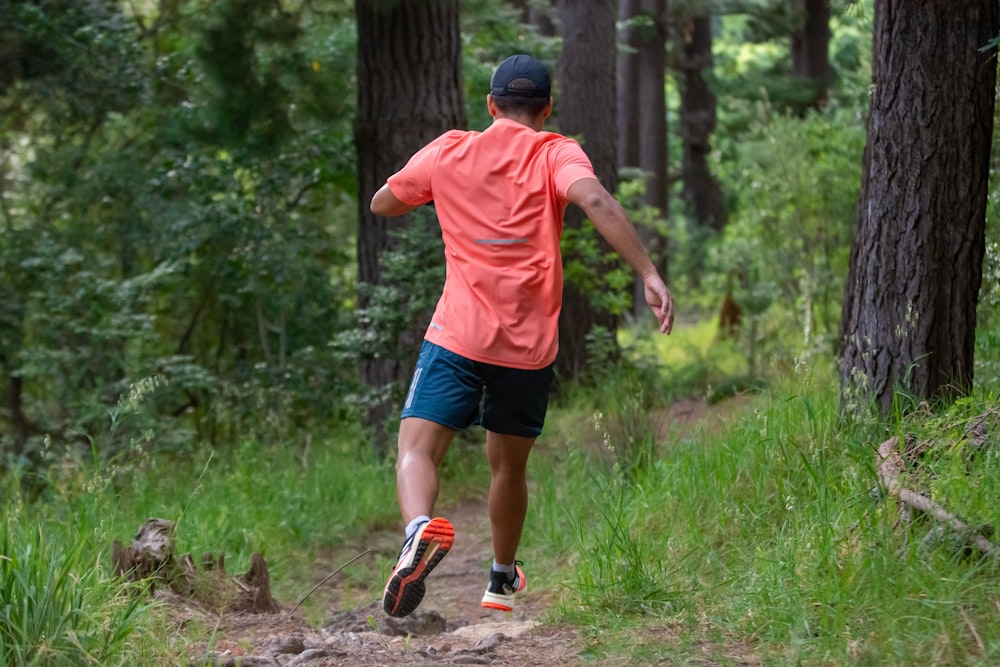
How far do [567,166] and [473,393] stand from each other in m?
0.92

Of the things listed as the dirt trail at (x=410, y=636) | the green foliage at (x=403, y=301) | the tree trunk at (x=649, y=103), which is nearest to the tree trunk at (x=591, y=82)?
the green foliage at (x=403, y=301)

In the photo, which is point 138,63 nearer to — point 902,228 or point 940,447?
point 902,228

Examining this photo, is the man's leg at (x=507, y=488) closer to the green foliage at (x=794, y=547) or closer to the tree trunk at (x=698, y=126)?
the green foliage at (x=794, y=547)

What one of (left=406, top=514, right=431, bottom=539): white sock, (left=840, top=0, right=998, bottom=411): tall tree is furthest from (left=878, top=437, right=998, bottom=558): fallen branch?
(left=406, top=514, right=431, bottom=539): white sock

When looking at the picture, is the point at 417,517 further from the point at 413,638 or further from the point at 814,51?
the point at 814,51

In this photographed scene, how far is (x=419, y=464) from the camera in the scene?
4.24 meters

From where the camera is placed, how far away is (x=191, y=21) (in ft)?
34.4

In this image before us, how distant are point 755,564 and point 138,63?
9021 millimetres

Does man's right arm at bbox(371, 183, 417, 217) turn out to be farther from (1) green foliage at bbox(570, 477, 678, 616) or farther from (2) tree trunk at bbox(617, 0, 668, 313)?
(2) tree trunk at bbox(617, 0, 668, 313)

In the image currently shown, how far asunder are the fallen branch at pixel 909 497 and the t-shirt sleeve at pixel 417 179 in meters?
2.03

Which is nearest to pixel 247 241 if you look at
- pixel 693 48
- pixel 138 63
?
pixel 138 63

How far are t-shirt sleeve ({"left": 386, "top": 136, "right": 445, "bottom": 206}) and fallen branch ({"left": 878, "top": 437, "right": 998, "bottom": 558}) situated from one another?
2.03m

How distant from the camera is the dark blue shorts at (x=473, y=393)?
4.29 m

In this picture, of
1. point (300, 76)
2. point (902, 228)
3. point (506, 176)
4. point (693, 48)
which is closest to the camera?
point (506, 176)
